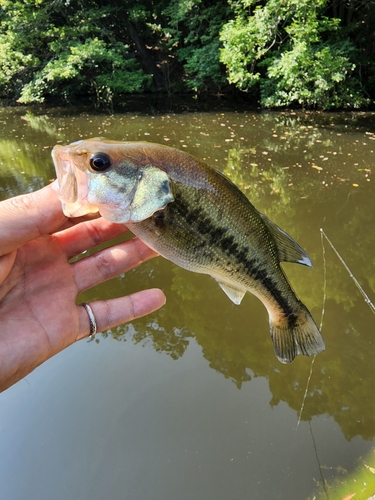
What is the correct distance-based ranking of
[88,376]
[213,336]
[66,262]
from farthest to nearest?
[213,336]
[88,376]
[66,262]

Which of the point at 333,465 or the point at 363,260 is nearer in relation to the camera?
the point at 333,465

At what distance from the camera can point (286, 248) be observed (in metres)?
2.15

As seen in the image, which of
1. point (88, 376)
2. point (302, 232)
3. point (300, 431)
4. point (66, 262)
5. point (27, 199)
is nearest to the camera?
point (27, 199)

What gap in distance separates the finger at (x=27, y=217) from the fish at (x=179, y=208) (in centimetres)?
22

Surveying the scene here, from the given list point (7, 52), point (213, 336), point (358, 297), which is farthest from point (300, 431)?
point (7, 52)

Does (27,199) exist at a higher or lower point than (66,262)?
higher

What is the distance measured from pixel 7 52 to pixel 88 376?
14908 millimetres

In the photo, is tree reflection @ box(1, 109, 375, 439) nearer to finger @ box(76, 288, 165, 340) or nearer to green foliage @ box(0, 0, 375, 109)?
finger @ box(76, 288, 165, 340)

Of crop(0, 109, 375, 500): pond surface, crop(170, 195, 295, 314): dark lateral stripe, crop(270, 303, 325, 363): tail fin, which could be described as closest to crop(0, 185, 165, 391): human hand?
crop(170, 195, 295, 314): dark lateral stripe

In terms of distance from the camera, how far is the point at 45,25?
14.1 meters

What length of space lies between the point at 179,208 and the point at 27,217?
33.5 inches

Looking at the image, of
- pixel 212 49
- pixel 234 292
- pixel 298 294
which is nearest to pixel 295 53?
pixel 212 49

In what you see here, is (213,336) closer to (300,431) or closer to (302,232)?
(300,431)

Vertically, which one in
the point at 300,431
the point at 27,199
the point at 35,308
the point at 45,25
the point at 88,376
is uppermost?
the point at 45,25
